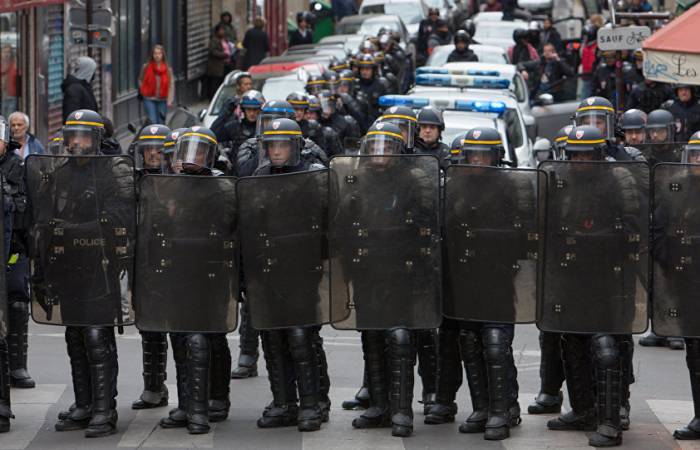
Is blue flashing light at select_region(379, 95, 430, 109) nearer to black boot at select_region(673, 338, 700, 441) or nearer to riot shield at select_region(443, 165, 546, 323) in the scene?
riot shield at select_region(443, 165, 546, 323)

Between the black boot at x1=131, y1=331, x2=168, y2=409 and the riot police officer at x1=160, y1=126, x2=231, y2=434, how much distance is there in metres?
0.47

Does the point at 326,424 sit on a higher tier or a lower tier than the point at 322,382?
lower

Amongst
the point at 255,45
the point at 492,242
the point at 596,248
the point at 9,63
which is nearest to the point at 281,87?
the point at 9,63

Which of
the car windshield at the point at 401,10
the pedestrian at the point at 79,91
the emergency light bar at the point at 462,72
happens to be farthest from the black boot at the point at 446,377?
the car windshield at the point at 401,10

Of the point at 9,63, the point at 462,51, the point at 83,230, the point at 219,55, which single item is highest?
the point at 219,55

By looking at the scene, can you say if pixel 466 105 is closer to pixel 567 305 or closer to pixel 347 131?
pixel 347 131

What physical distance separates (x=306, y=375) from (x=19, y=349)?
2371mm

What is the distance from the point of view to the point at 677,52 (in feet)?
50.2

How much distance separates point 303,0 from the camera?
46.4 metres

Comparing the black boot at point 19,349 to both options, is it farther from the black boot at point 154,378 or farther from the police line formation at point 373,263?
the police line formation at point 373,263

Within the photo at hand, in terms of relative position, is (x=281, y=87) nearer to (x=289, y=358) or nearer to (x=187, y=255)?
(x=289, y=358)

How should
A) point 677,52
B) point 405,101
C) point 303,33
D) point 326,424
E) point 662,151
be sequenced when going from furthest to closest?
point 303,33
point 405,101
point 677,52
point 662,151
point 326,424

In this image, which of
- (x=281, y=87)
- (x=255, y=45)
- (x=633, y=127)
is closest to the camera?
(x=633, y=127)

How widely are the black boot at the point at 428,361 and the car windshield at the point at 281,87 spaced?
11610mm
